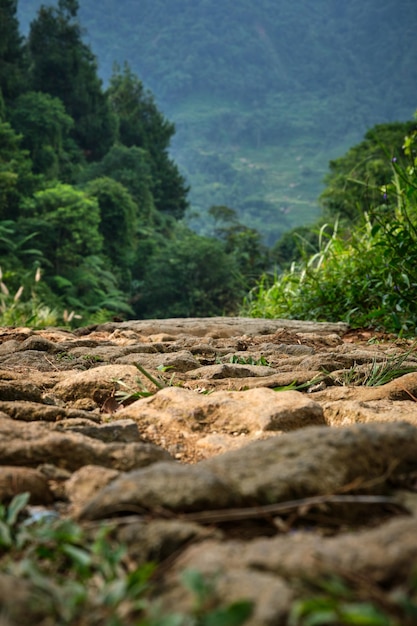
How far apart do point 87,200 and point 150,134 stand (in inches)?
→ 858

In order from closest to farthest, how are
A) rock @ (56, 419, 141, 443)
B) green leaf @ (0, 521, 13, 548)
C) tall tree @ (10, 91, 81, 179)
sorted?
green leaf @ (0, 521, 13, 548) < rock @ (56, 419, 141, 443) < tall tree @ (10, 91, 81, 179)

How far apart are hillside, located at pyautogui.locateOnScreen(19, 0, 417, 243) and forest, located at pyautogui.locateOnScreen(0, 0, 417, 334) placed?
70.3 m

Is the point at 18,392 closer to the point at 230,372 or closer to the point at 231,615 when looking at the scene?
the point at 230,372

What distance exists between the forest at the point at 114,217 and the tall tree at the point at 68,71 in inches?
2.8

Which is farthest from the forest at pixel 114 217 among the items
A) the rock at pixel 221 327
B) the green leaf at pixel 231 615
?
the green leaf at pixel 231 615

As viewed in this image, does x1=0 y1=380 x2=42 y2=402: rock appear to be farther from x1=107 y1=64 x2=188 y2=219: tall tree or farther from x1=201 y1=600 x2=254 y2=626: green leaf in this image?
x1=107 y1=64 x2=188 y2=219: tall tree

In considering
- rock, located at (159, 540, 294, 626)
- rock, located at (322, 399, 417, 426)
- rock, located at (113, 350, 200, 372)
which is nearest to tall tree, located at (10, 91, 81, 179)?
rock, located at (113, 350, 200, 372)

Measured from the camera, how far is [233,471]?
104 centimetres

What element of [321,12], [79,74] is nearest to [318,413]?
[79,74]

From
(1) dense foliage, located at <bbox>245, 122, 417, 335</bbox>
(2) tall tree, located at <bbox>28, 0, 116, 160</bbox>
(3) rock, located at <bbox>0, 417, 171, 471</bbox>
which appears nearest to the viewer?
(3) rock, located at <bbox>0, 417, 171, 471</bbox>

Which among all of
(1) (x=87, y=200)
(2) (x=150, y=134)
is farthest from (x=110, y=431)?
(2) (x=150, y=134)

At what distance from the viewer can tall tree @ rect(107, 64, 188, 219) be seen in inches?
1622

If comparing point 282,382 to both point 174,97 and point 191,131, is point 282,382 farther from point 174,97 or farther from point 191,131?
point 174,97

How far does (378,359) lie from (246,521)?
6.21ft
